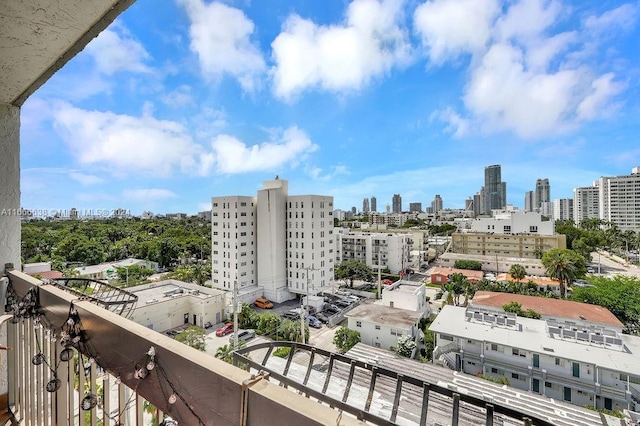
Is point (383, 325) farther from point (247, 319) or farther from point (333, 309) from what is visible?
point (247, 319)

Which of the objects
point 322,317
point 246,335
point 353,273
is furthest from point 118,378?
point 353,273

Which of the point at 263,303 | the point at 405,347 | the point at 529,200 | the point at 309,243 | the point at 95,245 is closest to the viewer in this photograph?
the point at 405,347

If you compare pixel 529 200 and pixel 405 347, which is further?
pixel 529 200

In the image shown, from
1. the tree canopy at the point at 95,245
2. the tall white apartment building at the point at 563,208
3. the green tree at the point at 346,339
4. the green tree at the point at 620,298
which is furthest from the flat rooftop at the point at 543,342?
the tall white apartment building at the point at 563,208

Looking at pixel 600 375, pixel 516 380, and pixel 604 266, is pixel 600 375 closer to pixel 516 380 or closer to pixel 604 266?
pixel 516 380

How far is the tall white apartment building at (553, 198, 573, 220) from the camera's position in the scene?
4711 centimetres

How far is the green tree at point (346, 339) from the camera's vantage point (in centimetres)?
787

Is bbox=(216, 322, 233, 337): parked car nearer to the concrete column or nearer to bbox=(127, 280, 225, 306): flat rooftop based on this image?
bbox=(127, 280, 225, 306): flat rooftop

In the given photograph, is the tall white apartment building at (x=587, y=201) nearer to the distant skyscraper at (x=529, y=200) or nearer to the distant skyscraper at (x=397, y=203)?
the distant skyscraper at (x=529, y=200)

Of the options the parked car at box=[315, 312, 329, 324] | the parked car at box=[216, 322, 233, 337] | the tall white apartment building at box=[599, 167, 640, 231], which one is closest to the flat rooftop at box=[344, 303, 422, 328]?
the parked car at box=[315, 312, 329, 324]

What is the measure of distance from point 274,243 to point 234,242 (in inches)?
67.8

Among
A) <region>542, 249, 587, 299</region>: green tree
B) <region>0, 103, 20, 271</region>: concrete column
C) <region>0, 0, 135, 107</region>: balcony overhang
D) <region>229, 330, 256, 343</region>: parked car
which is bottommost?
<region>229, 330, 256, 343</region>: parked car

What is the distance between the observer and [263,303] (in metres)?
11.9

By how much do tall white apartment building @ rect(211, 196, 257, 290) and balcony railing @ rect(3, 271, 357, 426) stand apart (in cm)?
1158
